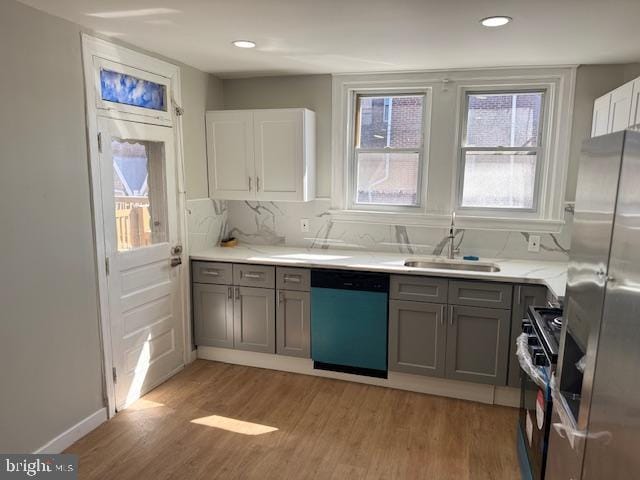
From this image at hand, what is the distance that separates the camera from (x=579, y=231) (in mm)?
1457

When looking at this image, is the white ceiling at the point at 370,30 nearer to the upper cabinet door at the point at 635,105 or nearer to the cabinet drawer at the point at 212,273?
the upper cabinet door at the point at 635,105

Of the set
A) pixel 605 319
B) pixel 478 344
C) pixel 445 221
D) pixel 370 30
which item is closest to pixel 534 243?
pixel 445 221

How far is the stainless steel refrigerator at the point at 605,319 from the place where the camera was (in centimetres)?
102

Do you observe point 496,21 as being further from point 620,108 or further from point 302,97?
point 302,97

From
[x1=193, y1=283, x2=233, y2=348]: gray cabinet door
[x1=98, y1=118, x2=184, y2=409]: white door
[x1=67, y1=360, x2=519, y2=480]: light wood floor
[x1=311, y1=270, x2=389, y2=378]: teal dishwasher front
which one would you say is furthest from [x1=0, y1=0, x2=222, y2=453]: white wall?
[x1=311, y1=270, x2=389, y2=378]: teal dishwasher front

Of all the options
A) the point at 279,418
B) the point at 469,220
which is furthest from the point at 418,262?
the point at 279,418

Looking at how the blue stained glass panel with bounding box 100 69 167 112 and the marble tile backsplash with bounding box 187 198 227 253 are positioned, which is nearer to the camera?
the blue stained glass panel with bounding box 100 69 167 112

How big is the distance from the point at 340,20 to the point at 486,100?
165cm

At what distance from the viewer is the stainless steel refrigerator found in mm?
1024

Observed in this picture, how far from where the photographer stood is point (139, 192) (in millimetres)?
2996

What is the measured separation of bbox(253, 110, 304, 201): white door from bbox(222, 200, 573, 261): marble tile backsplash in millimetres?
297

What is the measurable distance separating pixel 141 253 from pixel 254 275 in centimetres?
83

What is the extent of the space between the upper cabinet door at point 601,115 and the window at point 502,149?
1.50ft

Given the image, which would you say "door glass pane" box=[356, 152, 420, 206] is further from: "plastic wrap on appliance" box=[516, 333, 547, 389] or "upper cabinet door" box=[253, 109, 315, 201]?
"plastic wrap on appliance" box=[516, 333, 547, 389]
